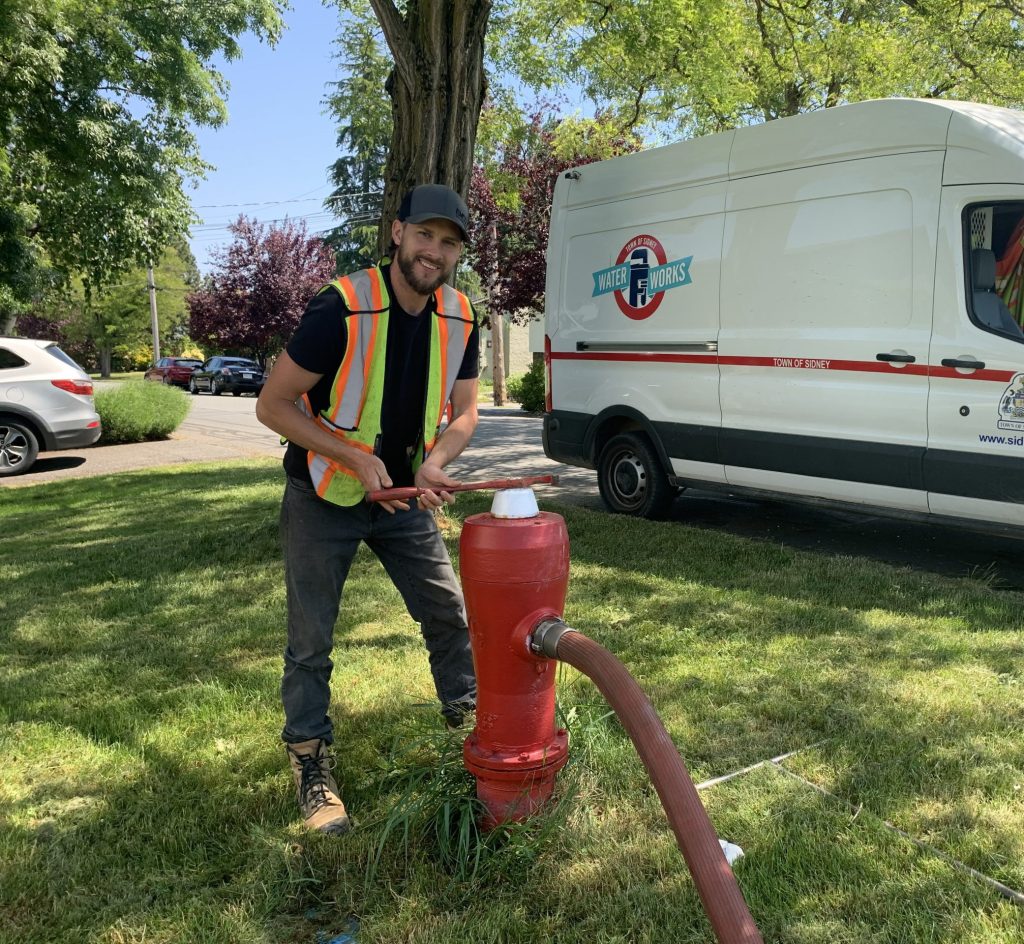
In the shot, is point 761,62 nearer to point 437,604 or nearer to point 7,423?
point 7,423

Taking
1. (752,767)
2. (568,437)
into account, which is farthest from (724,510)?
(752,767)

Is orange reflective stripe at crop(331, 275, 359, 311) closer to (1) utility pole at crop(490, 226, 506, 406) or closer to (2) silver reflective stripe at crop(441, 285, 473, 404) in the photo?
(2) silver reflective stripe at crop(441, 285, 473, 404)

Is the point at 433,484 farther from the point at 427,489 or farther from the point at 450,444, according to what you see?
the point at 450,444

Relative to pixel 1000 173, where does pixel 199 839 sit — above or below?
below

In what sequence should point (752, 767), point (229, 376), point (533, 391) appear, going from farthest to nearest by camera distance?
point (229, 376) < point (533, 391) < point (752, 767)

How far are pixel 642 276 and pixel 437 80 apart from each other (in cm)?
231

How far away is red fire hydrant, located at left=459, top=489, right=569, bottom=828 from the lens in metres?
2.21

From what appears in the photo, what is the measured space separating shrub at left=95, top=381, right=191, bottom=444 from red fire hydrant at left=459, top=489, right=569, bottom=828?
1381 centimetres

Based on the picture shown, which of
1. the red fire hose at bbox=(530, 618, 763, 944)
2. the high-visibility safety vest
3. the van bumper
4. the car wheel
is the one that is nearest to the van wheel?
the van bumper

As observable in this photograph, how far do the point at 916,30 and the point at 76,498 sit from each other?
13.3 metres

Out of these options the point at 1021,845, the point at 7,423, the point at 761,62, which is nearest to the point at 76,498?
the point at 7,423

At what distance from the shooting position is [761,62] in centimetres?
1368

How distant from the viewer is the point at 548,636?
2.17 metres

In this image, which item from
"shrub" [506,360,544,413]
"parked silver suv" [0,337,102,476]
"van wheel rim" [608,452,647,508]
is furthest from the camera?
"shrub" [506,360,544,413]
